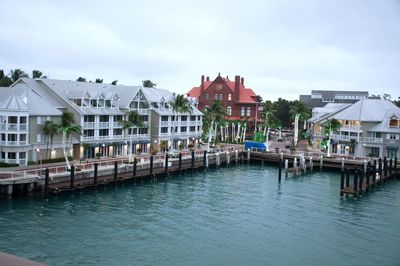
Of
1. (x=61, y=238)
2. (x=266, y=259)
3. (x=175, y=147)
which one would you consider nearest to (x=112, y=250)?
(x=61, y=238)

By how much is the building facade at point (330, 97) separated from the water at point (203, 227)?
11208cm

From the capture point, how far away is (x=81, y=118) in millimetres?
64625

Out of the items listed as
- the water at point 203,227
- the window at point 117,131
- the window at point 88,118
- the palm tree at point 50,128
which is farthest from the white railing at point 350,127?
the palm tree at point 50,128

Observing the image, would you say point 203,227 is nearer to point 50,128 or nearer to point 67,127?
point 67,127

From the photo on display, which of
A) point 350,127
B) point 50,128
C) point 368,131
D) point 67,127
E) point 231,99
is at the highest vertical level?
point 231,99

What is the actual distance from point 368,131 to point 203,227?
186ft

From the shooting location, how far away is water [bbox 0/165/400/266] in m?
30.2

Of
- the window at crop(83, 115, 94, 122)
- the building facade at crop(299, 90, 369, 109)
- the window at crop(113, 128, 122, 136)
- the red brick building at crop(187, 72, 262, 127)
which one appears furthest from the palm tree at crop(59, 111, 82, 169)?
the building facade at crop(299, 90, 369, 109)

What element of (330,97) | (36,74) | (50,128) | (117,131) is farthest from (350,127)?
(330,97)

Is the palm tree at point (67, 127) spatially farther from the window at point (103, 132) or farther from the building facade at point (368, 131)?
the building facade at point (368, 131)

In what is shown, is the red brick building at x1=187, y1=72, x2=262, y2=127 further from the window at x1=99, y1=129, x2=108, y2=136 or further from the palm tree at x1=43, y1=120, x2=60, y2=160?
the palm tree at x1=43, y1=120, x2=60, y2=160

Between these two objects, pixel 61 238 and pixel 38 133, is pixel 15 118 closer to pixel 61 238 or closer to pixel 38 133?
pixel 38 133

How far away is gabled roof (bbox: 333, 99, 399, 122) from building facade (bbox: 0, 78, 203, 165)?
32.8 m

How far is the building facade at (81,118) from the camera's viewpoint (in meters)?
54.7
